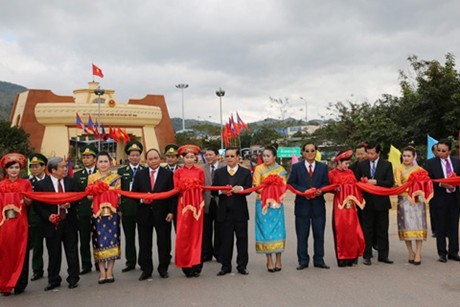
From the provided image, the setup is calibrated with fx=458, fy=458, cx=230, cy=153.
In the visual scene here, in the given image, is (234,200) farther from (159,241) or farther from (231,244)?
(159,241)

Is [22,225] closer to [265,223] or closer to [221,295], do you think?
[221,295]

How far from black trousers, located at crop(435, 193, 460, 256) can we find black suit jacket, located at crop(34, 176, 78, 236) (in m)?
4.95

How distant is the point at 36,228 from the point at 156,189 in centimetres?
192

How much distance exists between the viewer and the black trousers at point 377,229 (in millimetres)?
6409

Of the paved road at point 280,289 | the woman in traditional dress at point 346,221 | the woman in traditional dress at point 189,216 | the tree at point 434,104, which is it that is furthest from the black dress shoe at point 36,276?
the tree at point 434,104

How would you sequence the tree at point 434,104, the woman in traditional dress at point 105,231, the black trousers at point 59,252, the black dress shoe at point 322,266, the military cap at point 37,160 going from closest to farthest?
the black trousers at point 59,252 < the woman in traditional dress at point 105,231 < the black dress shoe at point 322,266 < the military cap at point 37,160 < the tree at point 434,104

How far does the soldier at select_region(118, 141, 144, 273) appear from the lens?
652 cm

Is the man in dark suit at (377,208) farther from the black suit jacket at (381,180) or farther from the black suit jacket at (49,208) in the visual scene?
the black suit jacket at (49,208)

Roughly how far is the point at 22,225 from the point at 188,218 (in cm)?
201

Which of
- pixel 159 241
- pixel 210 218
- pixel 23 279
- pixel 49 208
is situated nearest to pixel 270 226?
pixel 210 218

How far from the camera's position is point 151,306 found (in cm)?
468

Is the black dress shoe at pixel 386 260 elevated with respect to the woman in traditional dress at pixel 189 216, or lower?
lower

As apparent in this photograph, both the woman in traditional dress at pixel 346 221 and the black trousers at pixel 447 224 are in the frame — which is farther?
the black trousers at pixel 447 224

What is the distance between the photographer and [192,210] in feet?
19.6
